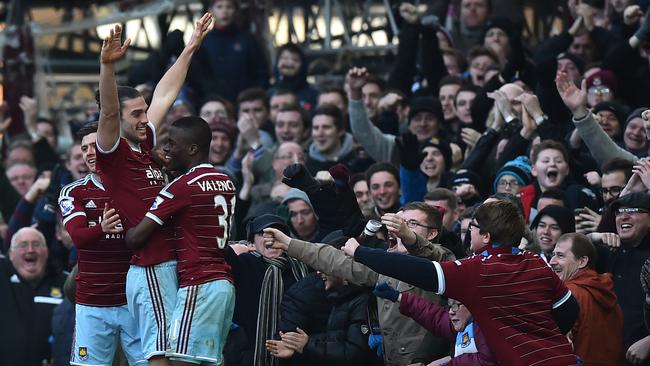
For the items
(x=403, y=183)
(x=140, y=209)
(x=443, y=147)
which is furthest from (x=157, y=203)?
(x=443, y=147)

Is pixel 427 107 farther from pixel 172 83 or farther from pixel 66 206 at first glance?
pixel 66 206

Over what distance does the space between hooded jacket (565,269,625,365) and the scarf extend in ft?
7.05

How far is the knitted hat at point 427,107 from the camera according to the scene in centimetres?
1433

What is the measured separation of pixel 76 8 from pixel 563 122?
949 centimetres

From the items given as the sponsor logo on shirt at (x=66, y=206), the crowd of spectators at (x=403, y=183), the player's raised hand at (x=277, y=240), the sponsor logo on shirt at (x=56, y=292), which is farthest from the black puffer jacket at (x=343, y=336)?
the sponsor logo on shirt at (x=56, y=292)

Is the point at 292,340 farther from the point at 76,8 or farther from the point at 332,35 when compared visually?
the point at 76,8

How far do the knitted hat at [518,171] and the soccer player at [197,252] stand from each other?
3.58 meters

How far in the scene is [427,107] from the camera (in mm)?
14312

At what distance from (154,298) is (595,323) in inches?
120

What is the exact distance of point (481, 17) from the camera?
17109mm

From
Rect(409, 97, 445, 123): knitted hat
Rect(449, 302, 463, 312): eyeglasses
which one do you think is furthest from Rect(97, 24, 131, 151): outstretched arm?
Rect(409, 97, 445, 123): knitted hat

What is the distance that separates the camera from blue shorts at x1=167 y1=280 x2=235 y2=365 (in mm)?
9281

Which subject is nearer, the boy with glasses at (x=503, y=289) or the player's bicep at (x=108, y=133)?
the boy with glasses at (x=503, y=289)

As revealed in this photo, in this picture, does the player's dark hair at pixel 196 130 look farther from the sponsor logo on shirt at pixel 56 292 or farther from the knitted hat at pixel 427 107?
the sponsor logo on shirt at pixel 56 292
